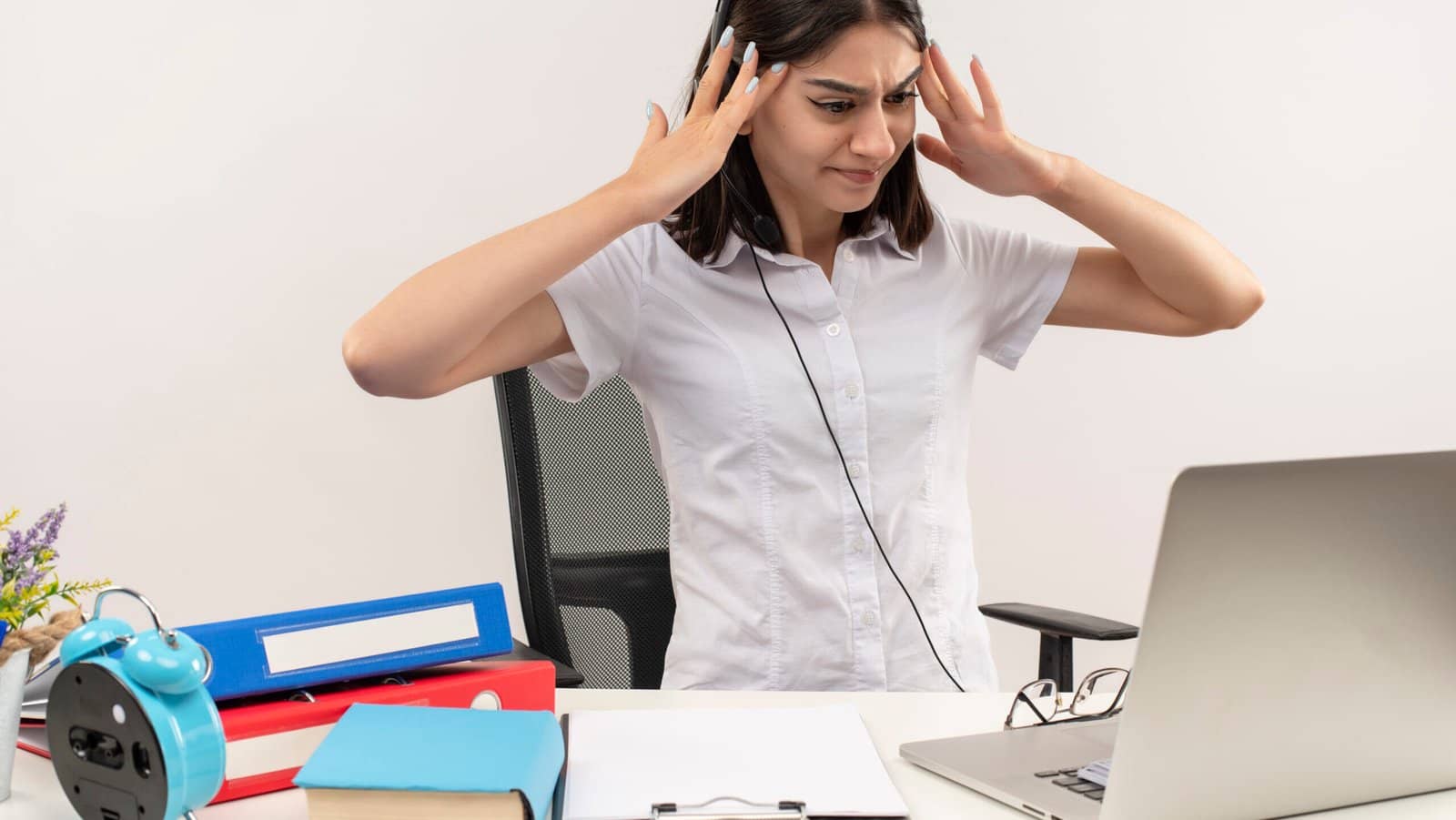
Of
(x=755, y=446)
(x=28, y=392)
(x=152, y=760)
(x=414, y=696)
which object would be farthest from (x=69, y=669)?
(x=28, y=392)

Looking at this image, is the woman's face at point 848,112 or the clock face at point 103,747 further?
the woman's face at point 848,112

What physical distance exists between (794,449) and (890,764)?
515mm

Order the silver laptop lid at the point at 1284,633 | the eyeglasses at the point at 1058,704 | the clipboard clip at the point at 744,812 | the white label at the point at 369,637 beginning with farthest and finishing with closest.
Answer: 1. the eyeglasses at the point at 1058,704
2. the white label at the point at 369,637
3. the clipboard clip at the point at 744,812
4. the silver laptop lid at the point at 1284,633

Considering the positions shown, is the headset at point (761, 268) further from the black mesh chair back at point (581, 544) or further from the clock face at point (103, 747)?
the clock face at point (103, 747)

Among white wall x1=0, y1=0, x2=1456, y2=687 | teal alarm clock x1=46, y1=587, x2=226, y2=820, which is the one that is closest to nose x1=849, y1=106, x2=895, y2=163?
teal alarm clock x1=46, y1=587, x2=226, y2=820

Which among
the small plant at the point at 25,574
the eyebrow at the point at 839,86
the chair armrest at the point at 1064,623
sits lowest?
the chair armrest at the point at 1064,623

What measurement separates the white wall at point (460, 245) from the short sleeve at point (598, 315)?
0.85 meters

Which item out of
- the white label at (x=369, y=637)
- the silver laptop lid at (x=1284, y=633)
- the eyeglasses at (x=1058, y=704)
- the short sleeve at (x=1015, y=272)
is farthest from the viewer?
the short sleeve at (x=1015, y=272)

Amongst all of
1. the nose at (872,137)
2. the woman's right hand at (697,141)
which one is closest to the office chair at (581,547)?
the woman's right hand at (697,141)

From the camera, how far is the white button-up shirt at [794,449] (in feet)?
4.51

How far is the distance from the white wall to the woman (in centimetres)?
87

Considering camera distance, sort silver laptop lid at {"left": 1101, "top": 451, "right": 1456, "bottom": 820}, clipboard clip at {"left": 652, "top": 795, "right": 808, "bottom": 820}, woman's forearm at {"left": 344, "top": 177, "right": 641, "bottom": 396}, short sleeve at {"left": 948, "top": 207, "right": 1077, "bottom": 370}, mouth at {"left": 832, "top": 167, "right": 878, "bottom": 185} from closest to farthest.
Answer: silver laptop lid at {"left": 1101, "top": 451, "right": 1456, "bottom": 820} → clipboard clip at {"left": 652, "top": 795, "right": 808, "bottom": 820} → woman's forearm at {"left": 344, "top": 177, "right": 641, "bottom": 396} → mouth at {"left": 832, "top": 167, "right": 878, "bottom": 185} → short sleeve at {"left": 948, "top": 207, "right": 1077, "bottom": 370}

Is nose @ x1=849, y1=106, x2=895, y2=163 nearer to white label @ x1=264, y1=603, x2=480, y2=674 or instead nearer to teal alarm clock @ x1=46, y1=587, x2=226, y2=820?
white label @ x1=264, y1=603, x2=480, y2=674

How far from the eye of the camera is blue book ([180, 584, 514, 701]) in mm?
849
